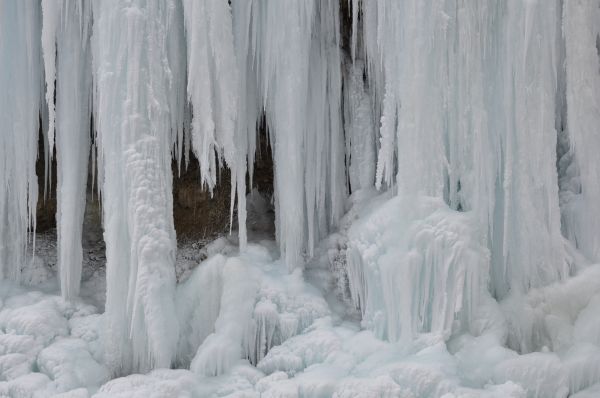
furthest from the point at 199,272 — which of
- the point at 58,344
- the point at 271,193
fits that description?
the point at 271,193

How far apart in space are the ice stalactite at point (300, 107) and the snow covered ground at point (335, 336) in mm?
346

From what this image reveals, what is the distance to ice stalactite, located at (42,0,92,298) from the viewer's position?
5.10 metres

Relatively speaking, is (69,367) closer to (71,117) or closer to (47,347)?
(47,347)

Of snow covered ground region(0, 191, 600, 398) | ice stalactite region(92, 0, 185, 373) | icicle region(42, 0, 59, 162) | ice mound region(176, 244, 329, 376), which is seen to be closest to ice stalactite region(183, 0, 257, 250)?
ice stalactite region(92, 0, 185, 373)

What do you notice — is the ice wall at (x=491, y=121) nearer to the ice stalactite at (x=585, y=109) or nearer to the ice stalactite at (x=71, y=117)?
the ice stalactite at (x=585, y=109)

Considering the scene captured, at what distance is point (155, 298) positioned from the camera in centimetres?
453

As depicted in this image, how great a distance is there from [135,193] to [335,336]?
156 cm

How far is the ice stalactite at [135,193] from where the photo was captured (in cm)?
455

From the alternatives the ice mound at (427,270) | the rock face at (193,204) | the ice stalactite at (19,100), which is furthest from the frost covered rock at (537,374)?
the ice stalactite at (19,100)

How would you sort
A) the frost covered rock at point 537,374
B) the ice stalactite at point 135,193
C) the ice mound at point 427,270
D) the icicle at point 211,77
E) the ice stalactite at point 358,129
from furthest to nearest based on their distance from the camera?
the ice stalactite at point 358,129 < the icicle at point 211,77 < the ice stalactite at point 135,193 < the ice mound at point 427,270 < the frost covered rock at point 537,374

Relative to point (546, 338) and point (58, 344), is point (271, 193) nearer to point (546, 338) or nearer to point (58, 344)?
point (58, 344)

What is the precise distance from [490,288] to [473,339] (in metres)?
0.42

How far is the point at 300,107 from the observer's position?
16.5ft

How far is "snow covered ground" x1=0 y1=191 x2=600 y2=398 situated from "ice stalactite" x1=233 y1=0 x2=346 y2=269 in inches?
13.6
